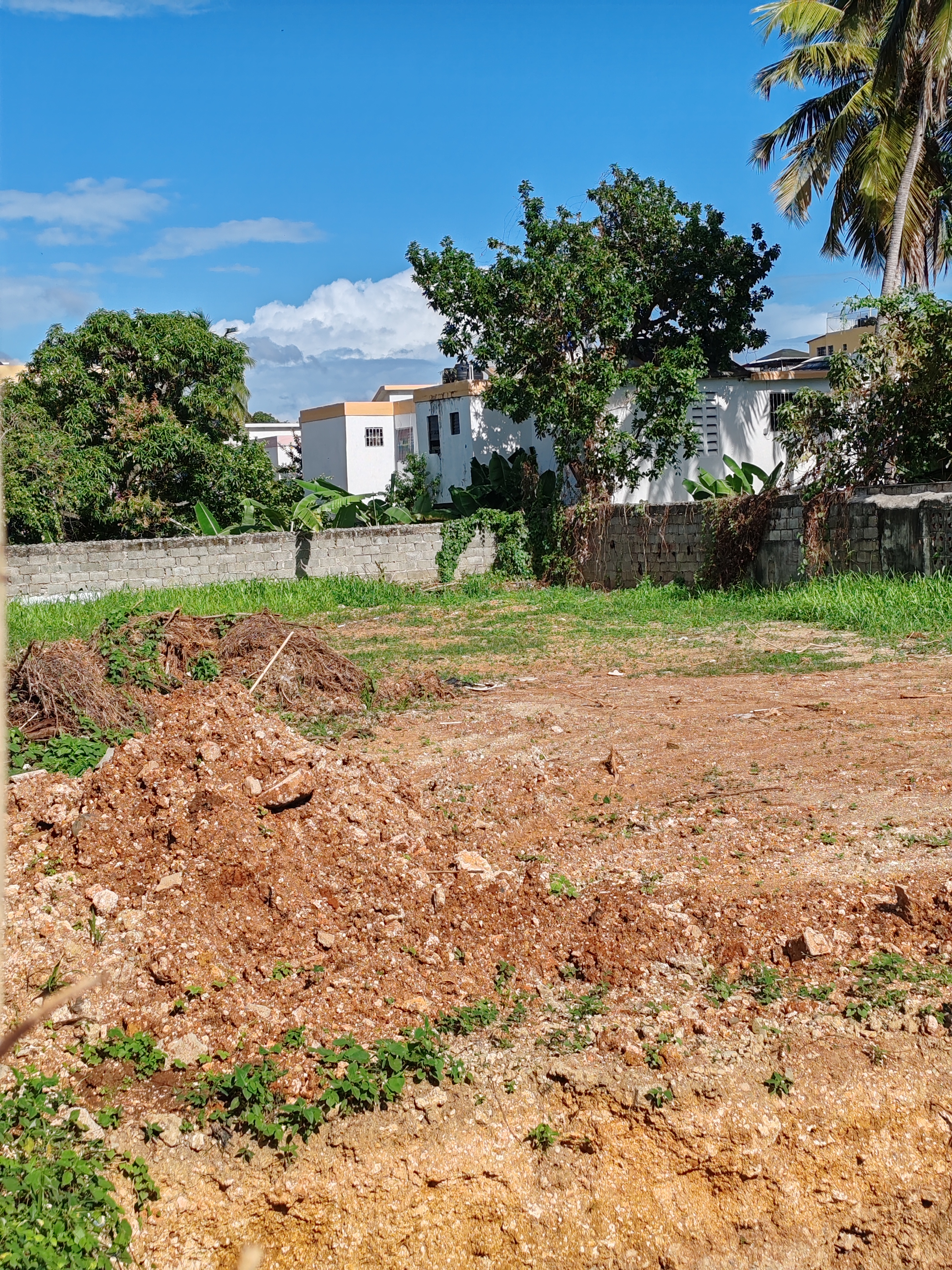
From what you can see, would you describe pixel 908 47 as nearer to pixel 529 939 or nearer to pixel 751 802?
pixel 751 802

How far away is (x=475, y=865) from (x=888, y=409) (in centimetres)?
1237

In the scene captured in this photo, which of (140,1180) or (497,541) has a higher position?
(497,541)

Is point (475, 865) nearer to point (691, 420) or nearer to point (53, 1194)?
point (53, 1194)

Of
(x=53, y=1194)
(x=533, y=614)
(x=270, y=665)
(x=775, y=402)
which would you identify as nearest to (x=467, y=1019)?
(x=53, y=1194)

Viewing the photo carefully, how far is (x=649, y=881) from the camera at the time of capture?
18.6 ft

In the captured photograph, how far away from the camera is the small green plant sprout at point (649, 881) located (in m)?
5.50

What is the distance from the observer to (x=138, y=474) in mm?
20453

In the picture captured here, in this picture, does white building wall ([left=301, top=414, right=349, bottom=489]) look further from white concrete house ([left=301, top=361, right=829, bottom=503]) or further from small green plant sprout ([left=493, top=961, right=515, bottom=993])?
small green plant sprout ([left=493, top=961, right=515, bottom=993])

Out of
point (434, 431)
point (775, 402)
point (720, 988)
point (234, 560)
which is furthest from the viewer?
point (434, 431)

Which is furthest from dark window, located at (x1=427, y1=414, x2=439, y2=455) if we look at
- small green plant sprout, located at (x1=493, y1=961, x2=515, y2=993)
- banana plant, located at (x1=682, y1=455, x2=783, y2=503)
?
small green plant sprout, located at (x1=493, y1=961, x2=515, y2=993)

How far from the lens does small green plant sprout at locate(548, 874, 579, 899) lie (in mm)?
5539

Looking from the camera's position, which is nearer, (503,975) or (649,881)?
(503,975)

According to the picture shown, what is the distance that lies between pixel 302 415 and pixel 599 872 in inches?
1348

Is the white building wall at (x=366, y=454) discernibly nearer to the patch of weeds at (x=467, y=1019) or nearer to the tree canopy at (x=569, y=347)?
the tree canopy at (x=569, y=347)
